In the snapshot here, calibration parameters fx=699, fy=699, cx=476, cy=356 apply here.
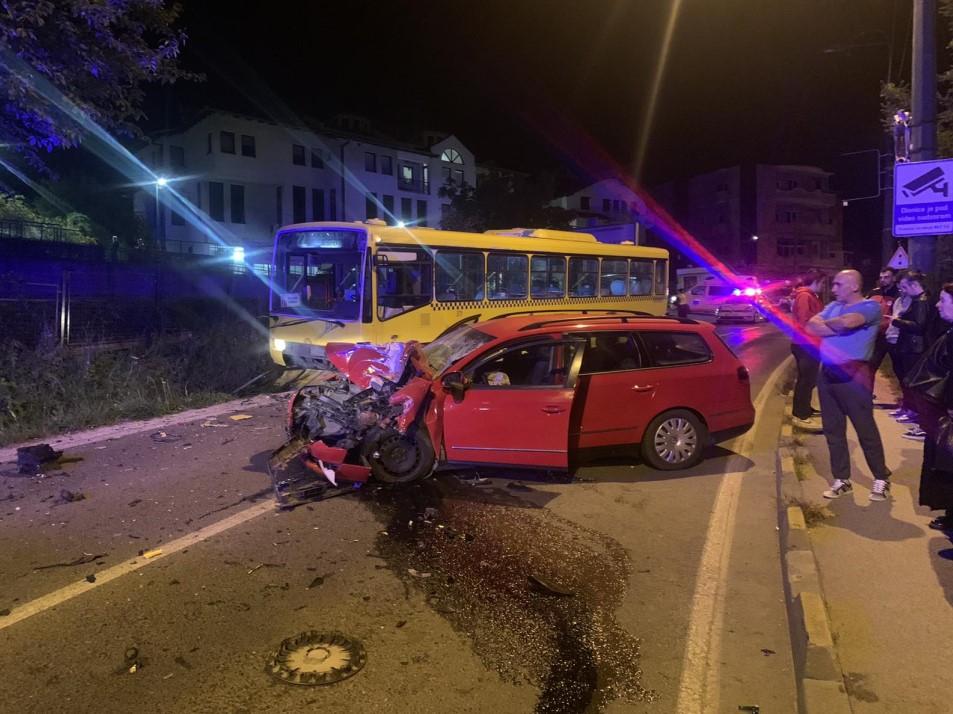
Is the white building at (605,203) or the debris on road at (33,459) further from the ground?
the white building at (605,203)

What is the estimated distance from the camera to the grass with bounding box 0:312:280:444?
9.15 meters

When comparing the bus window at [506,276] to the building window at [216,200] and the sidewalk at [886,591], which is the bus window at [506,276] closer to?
the sidewalk at [886,591]

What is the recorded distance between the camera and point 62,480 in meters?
6.79

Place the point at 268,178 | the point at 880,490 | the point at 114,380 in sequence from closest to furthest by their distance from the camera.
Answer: the point at 880,490, the point at 114,380, the point at 268,178

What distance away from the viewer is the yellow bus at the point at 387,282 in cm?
1150

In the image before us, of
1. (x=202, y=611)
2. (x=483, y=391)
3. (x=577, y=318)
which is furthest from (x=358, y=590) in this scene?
(x=577, y=318)

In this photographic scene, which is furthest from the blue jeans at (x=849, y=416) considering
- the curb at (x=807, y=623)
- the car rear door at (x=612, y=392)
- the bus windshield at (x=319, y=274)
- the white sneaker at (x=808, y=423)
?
the bus windshield at (x=319, y=274)

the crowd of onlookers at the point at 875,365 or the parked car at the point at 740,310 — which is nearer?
the crowd of onlookers at the point at 875,365

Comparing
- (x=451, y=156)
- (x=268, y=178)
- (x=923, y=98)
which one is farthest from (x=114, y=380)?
(x=451, y=156)

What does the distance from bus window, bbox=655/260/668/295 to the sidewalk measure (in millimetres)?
12763

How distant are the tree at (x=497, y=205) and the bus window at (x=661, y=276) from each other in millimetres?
14964

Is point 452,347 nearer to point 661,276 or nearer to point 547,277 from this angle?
point 547,277

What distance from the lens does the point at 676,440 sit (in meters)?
6.94

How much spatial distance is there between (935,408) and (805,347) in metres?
4.40
